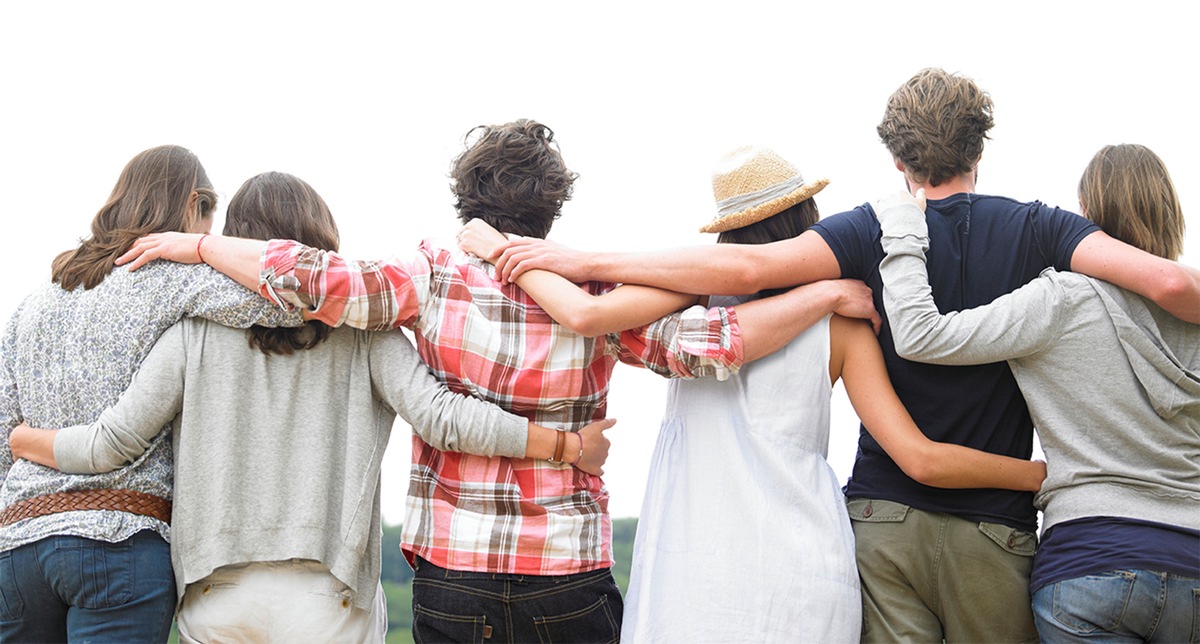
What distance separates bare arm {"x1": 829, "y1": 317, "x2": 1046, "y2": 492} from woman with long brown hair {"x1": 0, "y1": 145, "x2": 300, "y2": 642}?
1316mm

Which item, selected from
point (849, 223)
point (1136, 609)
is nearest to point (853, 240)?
point (849, 223)

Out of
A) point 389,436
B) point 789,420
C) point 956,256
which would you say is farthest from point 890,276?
point 389,436

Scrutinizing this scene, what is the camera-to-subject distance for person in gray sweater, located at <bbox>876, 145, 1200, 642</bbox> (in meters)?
2.50

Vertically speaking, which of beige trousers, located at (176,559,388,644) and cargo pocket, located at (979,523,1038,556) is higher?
cargo pocket, located at (979,523,1038,556)

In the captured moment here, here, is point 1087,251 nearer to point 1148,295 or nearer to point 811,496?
point 1148,295

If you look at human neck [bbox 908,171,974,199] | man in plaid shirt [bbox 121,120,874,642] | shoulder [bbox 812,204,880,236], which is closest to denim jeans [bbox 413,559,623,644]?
man in plaid shirt [bbox 121,120,874,642]

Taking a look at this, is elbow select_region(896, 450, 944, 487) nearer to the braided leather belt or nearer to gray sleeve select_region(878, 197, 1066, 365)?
gray sleeve select_region(878, 197, 1066, 365)

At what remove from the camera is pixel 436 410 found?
8.95 ft

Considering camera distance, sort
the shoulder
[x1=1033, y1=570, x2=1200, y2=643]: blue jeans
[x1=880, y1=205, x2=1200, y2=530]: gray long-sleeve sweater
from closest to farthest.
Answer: [x1=1033, y1=570, x2=1200, y2=643]: blue jeans, [x1=880, y1=205, x2=1200, y2=530]: gray long-sleeve sweater, the shoulder

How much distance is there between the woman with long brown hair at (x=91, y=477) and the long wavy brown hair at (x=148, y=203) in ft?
0.03

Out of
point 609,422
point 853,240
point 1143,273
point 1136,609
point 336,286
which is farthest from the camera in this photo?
point 609,422

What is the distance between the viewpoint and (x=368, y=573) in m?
2.82

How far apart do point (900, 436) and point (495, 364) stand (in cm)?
96

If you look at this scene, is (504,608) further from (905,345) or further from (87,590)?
(905,345)
